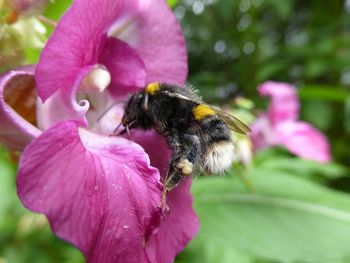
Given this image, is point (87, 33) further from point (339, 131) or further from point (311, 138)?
point (339, 131)

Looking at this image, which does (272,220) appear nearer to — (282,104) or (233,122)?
(282,104)

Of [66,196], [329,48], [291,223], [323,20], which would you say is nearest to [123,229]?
[66,196]

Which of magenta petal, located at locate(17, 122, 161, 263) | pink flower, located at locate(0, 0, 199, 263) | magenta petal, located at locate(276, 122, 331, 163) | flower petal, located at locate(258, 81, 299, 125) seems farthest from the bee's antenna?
flower petal, located at locate(258, 81, 299, 125)

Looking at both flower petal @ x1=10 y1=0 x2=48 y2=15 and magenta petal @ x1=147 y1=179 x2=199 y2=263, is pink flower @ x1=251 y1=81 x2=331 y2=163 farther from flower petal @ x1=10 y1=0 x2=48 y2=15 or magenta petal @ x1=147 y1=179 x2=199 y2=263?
flower petal @ x1=10 y1=0 x2=48 y2=15

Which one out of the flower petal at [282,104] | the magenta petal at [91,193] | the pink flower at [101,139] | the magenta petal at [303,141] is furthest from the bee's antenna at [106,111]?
the flower petal at [282,104]

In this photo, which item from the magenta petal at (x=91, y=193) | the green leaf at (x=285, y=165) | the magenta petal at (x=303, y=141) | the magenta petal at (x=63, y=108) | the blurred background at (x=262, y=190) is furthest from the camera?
the green leaf at (x=285, y=165)

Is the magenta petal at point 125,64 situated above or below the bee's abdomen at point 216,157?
above

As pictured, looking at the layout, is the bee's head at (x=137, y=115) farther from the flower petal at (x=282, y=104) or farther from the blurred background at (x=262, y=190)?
the flower petal at (x=282, y=104)
